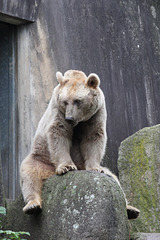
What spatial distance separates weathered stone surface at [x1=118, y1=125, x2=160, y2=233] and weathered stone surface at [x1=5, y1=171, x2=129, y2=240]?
2.41 metres

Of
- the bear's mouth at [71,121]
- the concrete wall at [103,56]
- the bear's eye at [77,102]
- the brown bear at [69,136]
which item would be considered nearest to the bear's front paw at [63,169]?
the brown bear at [69,136]

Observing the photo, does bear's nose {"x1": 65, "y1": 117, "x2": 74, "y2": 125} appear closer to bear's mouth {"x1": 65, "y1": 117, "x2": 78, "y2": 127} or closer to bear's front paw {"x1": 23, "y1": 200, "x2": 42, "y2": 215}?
bear's mouth {"x1": 65, "y1": 117, "x2": 78, "y2": 127}

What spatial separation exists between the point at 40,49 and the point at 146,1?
3823 mm

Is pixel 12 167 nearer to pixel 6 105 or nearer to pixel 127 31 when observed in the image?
pixel 6 105

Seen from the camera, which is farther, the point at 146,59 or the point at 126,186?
the point at 146,59

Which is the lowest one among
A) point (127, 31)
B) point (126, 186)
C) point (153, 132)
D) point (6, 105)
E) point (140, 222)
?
point (140, 222)

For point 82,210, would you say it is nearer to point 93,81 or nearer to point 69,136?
point 69,136

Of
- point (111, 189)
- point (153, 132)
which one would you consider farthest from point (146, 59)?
point (111, 189)

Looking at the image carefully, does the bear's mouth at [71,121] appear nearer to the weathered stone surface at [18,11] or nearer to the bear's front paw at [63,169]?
the bear's front paw at [63,169]

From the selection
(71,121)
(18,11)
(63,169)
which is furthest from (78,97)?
(18,11)

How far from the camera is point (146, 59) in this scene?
9.91m

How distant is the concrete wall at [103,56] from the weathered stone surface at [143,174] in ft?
2.24

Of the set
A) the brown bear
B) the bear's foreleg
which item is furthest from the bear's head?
the bear's foreleg

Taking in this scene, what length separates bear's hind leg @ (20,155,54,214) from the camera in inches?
201
